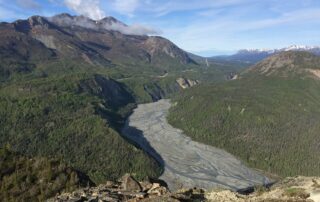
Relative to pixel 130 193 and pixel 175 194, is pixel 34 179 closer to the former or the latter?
pixel 130 193

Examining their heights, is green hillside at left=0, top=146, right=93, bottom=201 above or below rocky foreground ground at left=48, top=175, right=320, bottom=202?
below

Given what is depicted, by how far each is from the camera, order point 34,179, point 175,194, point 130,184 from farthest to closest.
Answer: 1. point 34,179
2. point 130,184
3. point 175,194

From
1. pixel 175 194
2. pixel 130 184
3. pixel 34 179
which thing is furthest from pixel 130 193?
pixel 34 179

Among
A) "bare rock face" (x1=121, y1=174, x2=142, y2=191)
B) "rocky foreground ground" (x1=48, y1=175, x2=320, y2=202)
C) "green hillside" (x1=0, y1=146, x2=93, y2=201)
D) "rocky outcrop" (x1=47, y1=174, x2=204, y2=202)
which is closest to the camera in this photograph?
"rocky foreground ground" (x1=48, y1=175, x2=320, y2=202)

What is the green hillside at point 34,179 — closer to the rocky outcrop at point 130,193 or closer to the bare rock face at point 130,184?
the rocky outcrop at point 130,193

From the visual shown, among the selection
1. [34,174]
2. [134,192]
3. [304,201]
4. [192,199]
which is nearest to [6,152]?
[34,174]

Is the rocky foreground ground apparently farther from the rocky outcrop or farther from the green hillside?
the green hillside

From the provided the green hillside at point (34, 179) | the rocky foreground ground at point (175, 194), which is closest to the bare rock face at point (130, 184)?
the rocky foreground ground at point (175, 194)

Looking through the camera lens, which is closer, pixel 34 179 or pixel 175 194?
pixel 175 194

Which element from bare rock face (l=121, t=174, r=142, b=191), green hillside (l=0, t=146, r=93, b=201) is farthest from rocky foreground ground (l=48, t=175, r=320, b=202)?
green hillside (l=0, t=146, r=93, b=201)
